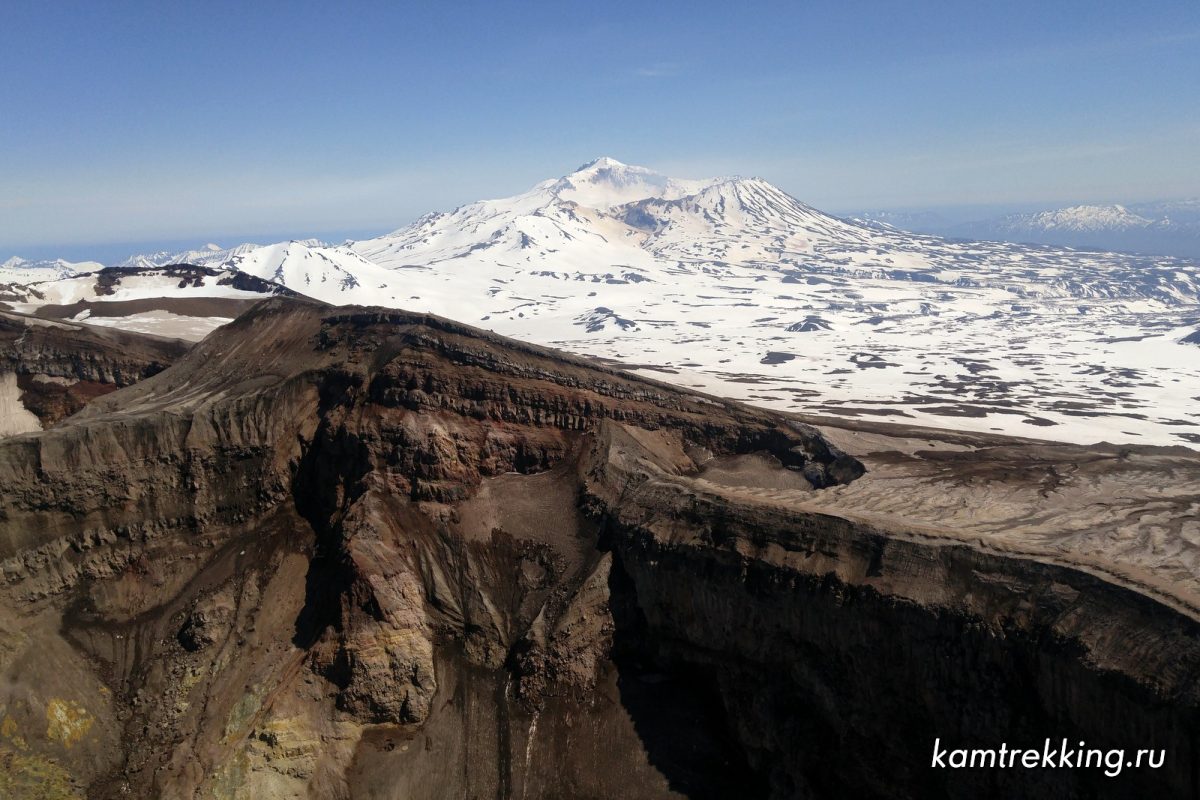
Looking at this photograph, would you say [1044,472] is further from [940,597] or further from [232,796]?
[232,796]

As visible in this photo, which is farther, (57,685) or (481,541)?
(481,541)

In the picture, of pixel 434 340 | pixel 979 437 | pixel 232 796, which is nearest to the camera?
pixel 232 796

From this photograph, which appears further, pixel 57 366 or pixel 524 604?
pixel 57 366

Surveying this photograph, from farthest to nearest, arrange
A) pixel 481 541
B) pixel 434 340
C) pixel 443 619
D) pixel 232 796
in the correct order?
pixel 434 340
pixel 481 541
pixel 443 619
pixel 232 796

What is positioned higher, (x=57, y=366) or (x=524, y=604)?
(x=57, y=366)

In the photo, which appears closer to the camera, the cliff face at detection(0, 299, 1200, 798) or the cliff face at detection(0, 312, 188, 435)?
the cliff face at detection(0, 299, 1200, 798)

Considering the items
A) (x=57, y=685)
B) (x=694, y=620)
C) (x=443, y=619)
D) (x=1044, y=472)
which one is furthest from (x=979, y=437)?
(x=57, y=685)

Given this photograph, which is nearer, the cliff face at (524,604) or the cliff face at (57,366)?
the cliff face at (524,604)

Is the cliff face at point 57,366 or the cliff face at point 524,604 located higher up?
the cliff face at point 57,366
